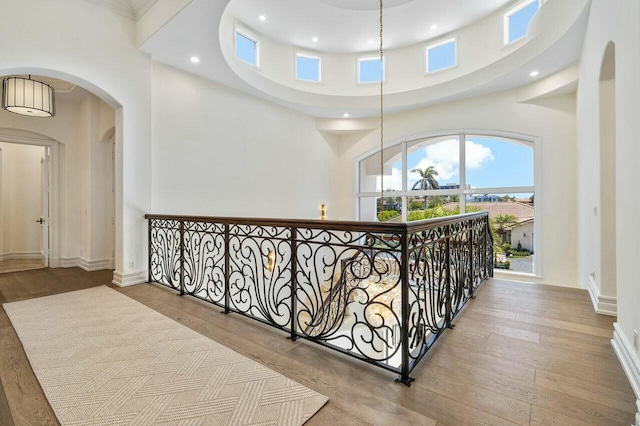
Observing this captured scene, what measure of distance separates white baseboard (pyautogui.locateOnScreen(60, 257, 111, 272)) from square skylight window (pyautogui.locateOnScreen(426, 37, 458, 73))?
797 cm

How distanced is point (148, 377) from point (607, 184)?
4462mm

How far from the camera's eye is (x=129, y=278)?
4184 mm

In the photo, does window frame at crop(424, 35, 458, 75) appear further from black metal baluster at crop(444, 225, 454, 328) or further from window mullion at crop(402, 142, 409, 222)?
black metal baluster at crop(444, 225, 454, 328)

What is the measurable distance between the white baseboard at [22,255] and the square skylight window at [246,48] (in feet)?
19.7

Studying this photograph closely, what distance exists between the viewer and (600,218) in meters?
3.08

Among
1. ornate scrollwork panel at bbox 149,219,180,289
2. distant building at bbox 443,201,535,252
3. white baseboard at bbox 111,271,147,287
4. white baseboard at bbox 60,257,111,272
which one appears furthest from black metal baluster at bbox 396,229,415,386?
white baseboard at bbox 60,257,111,272

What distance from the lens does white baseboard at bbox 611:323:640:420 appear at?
5.59ft

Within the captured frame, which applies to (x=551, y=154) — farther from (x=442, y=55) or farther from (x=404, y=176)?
(x=442, y=55)

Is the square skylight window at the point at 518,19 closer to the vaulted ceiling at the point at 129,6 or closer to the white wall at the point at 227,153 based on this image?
the white wall at the point at 227,153

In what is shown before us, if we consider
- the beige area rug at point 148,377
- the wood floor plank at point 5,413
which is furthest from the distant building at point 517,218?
the wood floor plank at point 5,413

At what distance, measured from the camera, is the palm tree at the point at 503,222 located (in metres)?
6.04

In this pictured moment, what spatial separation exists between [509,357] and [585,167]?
331 centimetres

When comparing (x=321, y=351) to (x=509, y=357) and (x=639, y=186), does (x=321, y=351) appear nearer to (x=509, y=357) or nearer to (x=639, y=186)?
(x=509, y=357)

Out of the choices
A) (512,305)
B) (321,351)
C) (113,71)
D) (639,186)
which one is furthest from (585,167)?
(113,71)
